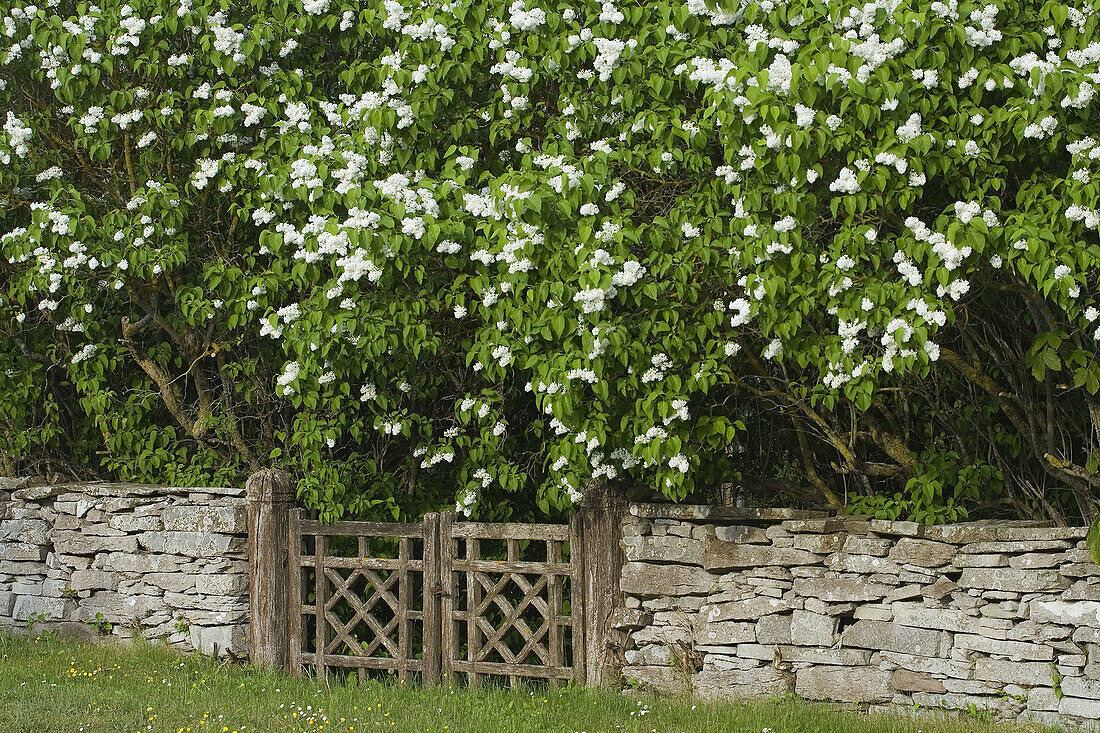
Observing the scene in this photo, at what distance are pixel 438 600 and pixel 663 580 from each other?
1.55 metres

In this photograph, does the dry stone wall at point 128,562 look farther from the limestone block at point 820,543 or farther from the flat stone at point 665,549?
the limestone block at point 820,543

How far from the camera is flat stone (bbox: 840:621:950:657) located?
636 cm

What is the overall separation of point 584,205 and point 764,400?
1942 mm

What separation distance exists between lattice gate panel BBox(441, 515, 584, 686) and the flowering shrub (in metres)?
0.36

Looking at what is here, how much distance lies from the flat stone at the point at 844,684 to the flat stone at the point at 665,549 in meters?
0.89

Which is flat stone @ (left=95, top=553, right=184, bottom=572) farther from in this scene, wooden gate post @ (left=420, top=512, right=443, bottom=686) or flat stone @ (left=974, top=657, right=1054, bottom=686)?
flat stone @ (left=974, top=657, right=1054, bottom=686)

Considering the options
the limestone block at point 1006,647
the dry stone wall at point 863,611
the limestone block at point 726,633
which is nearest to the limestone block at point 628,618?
the dry stone wall at point 863,611

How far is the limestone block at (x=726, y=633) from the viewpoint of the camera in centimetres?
693

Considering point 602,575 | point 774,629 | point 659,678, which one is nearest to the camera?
point 774,629

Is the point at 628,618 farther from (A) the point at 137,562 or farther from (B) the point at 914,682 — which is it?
(A) the point at 137,562

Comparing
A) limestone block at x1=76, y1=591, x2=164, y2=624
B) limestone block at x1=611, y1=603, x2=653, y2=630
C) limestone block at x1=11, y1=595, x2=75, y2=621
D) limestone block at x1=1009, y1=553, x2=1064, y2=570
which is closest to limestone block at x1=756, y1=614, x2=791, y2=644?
limestone block at x1=611, y1=603, x2=653, y2=630

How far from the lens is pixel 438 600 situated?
7.83 m

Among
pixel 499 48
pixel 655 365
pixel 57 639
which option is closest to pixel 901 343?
pixel 655 365

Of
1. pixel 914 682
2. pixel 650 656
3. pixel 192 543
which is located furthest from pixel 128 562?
pixel 914 682
